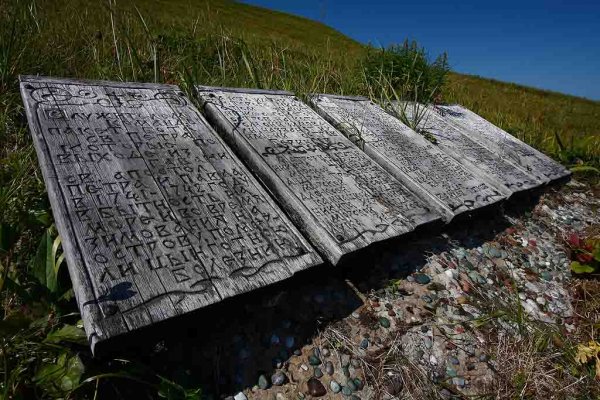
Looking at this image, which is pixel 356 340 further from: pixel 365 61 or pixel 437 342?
pixel 365 61

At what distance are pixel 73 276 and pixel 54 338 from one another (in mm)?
211

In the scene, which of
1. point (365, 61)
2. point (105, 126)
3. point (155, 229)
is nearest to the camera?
point (155, 229)

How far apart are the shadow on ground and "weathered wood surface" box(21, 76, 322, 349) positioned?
0.09m

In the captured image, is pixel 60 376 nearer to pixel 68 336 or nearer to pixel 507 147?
pixel 68 336

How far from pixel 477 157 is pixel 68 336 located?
3037 mm

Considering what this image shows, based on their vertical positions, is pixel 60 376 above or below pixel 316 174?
below

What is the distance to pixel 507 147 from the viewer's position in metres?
3.60

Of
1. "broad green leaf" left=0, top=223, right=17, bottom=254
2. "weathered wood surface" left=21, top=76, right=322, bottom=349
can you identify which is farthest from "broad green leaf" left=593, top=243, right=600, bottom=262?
"broad green leaf" left=0, top=223, right=17, bottom=254

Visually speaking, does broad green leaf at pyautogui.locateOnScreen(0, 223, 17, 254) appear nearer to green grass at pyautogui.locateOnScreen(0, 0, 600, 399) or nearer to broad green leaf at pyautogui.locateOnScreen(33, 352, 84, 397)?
green grass at pyautogui.locateOnScreen(0, 0, 600, 399)

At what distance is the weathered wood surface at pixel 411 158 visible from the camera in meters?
2.33

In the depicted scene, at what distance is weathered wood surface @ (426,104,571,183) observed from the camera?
3332 mm

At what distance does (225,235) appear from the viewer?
4.87 feet

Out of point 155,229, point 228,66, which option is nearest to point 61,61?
point 228,66

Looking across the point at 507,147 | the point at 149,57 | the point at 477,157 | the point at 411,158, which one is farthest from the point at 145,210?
the point at 507,147
